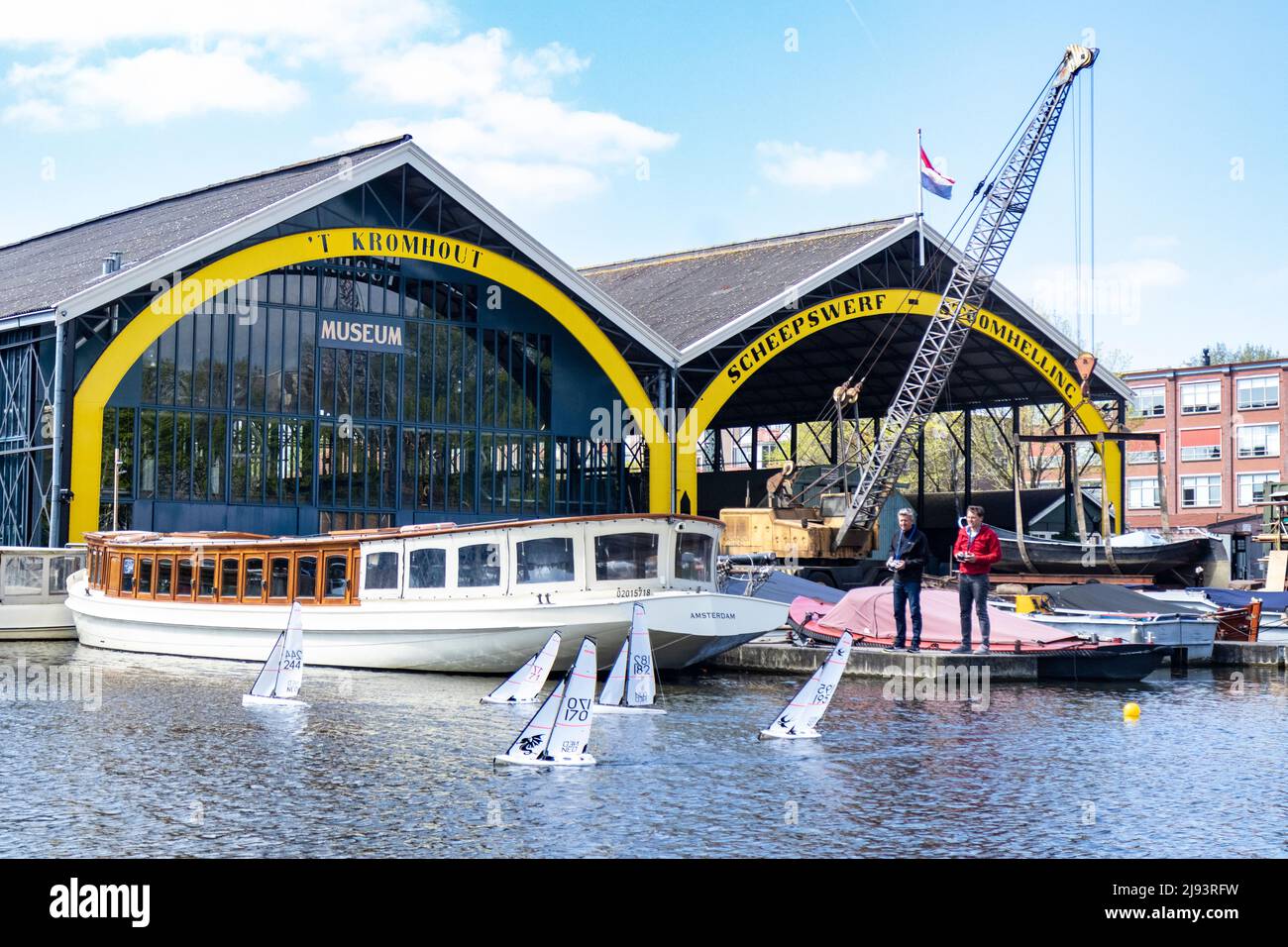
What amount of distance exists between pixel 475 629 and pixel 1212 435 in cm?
6855

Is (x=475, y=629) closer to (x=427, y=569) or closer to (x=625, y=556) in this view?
(x=427, y=569)

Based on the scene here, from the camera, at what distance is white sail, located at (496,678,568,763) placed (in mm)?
15227

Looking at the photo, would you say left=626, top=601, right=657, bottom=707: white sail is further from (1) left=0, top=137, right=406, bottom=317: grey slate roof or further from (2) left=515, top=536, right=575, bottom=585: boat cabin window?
(1) left=0, top=137, right=406, bottom=317: grey slate roof

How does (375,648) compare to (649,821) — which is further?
(375,648)

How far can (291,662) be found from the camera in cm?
2059

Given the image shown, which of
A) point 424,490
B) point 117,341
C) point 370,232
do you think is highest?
point 370,232

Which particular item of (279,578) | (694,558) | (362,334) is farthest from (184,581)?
(362,334)

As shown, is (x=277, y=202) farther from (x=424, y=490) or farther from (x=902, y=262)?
(x=902, y=262)

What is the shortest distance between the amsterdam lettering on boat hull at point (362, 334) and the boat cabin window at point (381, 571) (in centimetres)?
1605

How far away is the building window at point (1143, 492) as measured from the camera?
86812mm

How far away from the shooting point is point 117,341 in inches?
1431

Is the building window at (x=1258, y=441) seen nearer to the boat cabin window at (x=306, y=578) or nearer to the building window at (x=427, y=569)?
the building window at (x=427, y=569)
